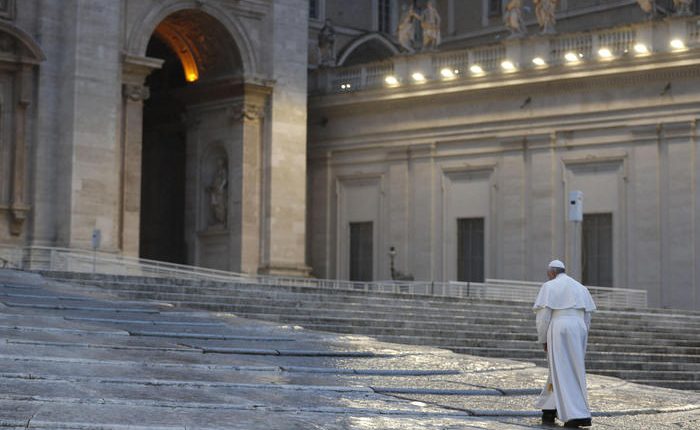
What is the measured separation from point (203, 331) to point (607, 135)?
20.7m

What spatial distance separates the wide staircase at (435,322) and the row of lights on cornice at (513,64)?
9.41 m

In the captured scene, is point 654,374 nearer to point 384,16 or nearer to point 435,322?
point 435,322

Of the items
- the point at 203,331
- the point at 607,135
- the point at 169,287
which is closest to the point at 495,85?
the point at 607,135

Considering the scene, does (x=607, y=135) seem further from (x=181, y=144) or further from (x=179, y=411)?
(x=179, y=411)

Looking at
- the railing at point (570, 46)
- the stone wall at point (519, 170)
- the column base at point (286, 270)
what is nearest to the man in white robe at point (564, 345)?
the stone wall at point (519, 170)

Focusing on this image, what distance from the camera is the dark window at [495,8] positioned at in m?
49.6

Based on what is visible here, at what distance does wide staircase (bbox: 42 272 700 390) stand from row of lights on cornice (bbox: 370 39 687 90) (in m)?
9.41

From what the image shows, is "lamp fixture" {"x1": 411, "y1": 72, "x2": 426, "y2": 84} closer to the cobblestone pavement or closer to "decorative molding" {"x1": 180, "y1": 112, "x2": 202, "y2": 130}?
"decorative molding" {"x1": 180, "y1": 112, "x2": 202, "y2": 130}

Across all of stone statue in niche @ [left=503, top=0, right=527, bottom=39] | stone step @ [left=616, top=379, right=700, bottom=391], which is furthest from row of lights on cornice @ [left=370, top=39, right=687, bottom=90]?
stone step @ [left=616, top=379, right=700, bottom=391]

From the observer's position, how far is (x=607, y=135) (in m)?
38.8

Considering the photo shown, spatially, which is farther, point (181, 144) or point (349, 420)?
point (181, 144)

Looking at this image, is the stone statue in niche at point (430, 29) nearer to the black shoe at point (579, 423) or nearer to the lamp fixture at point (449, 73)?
the lamp fixture at point (449, 73)

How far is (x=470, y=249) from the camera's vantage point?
4138 centimetres

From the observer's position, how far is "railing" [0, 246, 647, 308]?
116 feet
